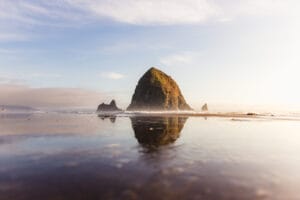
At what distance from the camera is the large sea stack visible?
99.8 m

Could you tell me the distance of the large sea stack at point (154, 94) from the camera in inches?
3930

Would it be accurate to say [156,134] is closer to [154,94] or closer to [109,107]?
[154,94]

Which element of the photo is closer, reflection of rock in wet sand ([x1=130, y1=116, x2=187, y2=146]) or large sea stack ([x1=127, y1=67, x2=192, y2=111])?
reflection of rock in wet sand ([x1=130, y1=116, x2=187, y2=146])

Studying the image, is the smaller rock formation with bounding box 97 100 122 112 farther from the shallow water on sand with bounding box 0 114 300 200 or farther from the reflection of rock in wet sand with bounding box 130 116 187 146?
the shallow water on sand with bounding box 0 114 300 200

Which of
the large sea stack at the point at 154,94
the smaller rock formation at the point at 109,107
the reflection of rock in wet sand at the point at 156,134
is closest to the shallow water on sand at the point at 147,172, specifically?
the reflection of rock in wet sand at the point at 156,134

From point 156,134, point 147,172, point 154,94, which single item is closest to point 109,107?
point 154,94

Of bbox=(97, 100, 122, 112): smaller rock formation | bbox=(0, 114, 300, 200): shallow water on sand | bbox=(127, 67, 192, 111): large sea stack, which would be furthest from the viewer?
bbox=(97, 100, 122, 112): smaller rock formation

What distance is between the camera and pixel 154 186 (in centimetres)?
715

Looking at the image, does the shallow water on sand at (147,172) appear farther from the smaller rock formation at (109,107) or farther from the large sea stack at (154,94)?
the smaller rock formation at (109,107)

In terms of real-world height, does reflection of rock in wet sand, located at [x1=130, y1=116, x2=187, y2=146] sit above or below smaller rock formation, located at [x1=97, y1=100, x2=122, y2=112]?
below

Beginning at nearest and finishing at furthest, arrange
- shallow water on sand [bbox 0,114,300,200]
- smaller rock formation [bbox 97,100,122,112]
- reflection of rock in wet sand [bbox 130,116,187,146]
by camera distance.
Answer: shallow water on sand [bbox 0,114,300,200]
reflection of rock in wet sand [bbox 130,116,187,146]
smaller rock formation [bbox 97,100,122,112]

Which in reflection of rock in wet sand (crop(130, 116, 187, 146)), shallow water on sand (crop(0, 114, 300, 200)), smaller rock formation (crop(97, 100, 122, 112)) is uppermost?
smaller rock formation (crop(97, 100, 122, 112))

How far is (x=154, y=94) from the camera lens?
332 feet

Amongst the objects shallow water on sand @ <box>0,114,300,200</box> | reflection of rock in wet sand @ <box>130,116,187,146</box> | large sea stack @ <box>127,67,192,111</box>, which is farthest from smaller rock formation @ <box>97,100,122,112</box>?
shallow water on sand @ <box>0,114,300,200</box>
